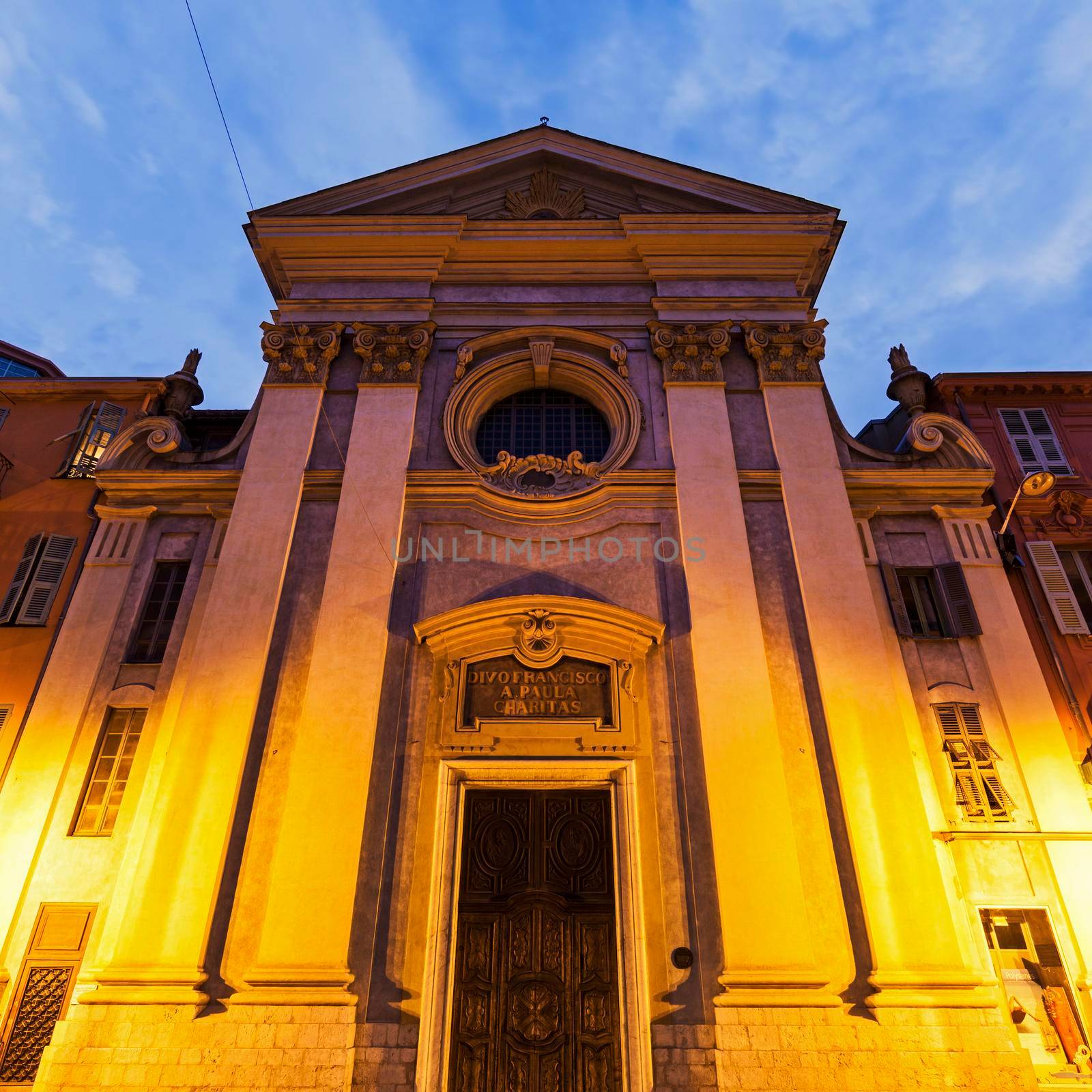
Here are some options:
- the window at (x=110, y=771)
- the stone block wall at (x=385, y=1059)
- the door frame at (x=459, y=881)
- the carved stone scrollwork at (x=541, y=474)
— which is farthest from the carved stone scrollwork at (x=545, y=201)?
the stone block wall at (x=385, y=1059)

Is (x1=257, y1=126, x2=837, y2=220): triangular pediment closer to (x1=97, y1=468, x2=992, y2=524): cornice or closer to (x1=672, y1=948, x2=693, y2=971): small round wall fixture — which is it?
(x1=97, y1=468, x2=992, y2=524): cornice

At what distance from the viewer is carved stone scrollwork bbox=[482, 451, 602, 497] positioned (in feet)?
37.6

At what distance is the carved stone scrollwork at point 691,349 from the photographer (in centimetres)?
1232

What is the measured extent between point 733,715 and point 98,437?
11248mm

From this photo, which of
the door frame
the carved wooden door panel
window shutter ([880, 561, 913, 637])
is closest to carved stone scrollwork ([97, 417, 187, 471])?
the door frame

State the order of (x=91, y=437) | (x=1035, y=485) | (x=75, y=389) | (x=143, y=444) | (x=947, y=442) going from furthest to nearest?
(x=75, y=389) < (x=91, y=437) < (x=143, y=444) < (x=947, y=442) < (x=1035, y=485)

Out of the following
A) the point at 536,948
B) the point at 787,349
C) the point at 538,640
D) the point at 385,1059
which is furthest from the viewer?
the point at 787,349

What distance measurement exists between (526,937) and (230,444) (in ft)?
26.8

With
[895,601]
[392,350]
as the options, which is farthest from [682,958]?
[392,350]

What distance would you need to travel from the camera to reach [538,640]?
10.0 meters

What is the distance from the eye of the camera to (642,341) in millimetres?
12945

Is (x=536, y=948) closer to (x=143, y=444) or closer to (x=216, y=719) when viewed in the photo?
(x=216, y=719)

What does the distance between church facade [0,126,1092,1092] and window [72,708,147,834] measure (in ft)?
0.15

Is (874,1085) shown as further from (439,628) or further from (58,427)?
(58,427)
